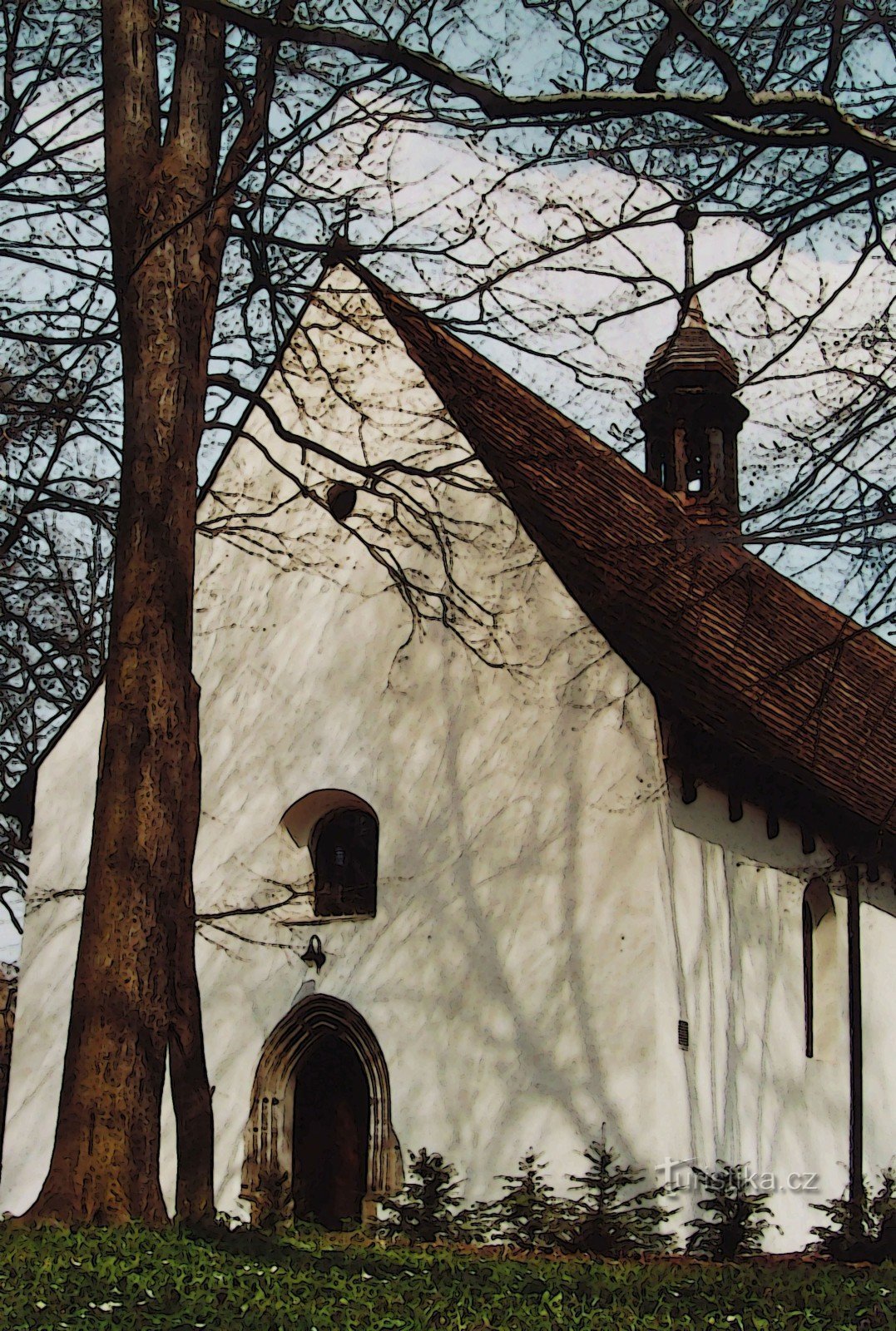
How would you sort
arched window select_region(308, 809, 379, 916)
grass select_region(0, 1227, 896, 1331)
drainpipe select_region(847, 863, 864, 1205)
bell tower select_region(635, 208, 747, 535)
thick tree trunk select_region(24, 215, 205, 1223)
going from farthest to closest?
bell tower select_region(635, 208, 747, 535), arched window select_region(308, 809, 379, 916), drainpipe select_region(847, 863, 864, 1205), thick tree trunk select_region(24, 215, 205, 1223), grass select_region(0, 1227, 896, 1331)

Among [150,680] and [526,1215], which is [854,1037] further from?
[150,680]

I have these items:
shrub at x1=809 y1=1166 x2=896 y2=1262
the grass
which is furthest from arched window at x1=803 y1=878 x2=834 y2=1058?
the grass

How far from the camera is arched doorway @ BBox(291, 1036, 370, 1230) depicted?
1338 centimetres

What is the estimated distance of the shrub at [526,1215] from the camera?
10.7m

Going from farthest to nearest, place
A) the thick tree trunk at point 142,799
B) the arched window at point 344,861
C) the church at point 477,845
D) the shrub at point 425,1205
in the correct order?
the arched window at point 344,861 < the church at point 477,845 < the shrub at point 425,1205 < the thick tree trunk at point 142,799

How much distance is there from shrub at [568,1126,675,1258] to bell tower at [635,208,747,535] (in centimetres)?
1150

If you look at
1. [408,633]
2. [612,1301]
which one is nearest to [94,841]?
[612,1301]

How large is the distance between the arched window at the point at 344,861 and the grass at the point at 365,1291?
20.8 feet

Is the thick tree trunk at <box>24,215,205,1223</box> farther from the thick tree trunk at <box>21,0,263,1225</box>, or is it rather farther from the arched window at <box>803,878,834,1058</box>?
the arched window at <box>803,878,834,1058</box>

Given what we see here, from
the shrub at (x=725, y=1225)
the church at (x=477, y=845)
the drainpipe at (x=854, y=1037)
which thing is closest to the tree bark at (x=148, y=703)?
the church at (x=477, y=845)

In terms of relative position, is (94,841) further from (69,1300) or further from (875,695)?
(875,695)

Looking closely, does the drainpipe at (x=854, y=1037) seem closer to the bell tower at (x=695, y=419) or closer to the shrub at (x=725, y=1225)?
the shrub at (x=725, y=1225)

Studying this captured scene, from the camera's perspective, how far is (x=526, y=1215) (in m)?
10.9

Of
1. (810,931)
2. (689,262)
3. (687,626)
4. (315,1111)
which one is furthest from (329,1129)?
(689,262)
